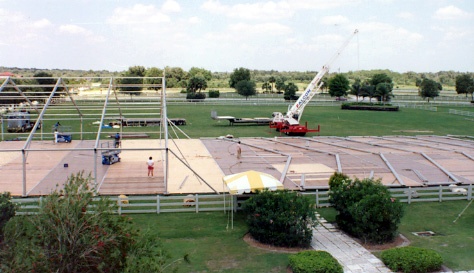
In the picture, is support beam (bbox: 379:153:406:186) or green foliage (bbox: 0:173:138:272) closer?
green foliage (bbox: 0:173:138:272)

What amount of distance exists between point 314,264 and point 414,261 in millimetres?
2805

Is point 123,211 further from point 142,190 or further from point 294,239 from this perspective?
point 294,239

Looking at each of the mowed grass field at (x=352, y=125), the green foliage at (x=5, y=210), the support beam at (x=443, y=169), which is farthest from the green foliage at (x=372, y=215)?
the mowed grass field at (x=352, y=125)

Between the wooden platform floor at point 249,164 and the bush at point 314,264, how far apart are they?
22.2 ft

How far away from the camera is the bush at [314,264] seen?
11.9m

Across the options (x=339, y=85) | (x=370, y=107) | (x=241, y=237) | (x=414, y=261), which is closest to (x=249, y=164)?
(x=241, y=237)

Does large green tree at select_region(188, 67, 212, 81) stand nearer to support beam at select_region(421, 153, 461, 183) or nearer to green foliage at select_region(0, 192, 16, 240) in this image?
support beam at select_region(421, 153, 461, 183)

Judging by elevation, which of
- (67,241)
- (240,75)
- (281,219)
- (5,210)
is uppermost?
(240,75)

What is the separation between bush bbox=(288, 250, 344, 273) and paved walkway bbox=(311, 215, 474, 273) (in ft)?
2.53

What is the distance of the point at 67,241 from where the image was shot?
7.67 meters

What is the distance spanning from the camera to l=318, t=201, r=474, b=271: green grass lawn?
45.7ft

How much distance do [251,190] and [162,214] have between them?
3643 millimetres

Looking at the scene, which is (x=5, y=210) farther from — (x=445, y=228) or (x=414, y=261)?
(x=445, y=228)

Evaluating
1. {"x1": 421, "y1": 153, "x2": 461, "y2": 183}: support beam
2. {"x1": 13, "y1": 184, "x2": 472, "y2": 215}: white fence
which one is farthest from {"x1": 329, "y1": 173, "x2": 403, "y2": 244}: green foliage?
{"x1": 421, "y1": 153, "x2": 461, "y2": 183}: support beam
